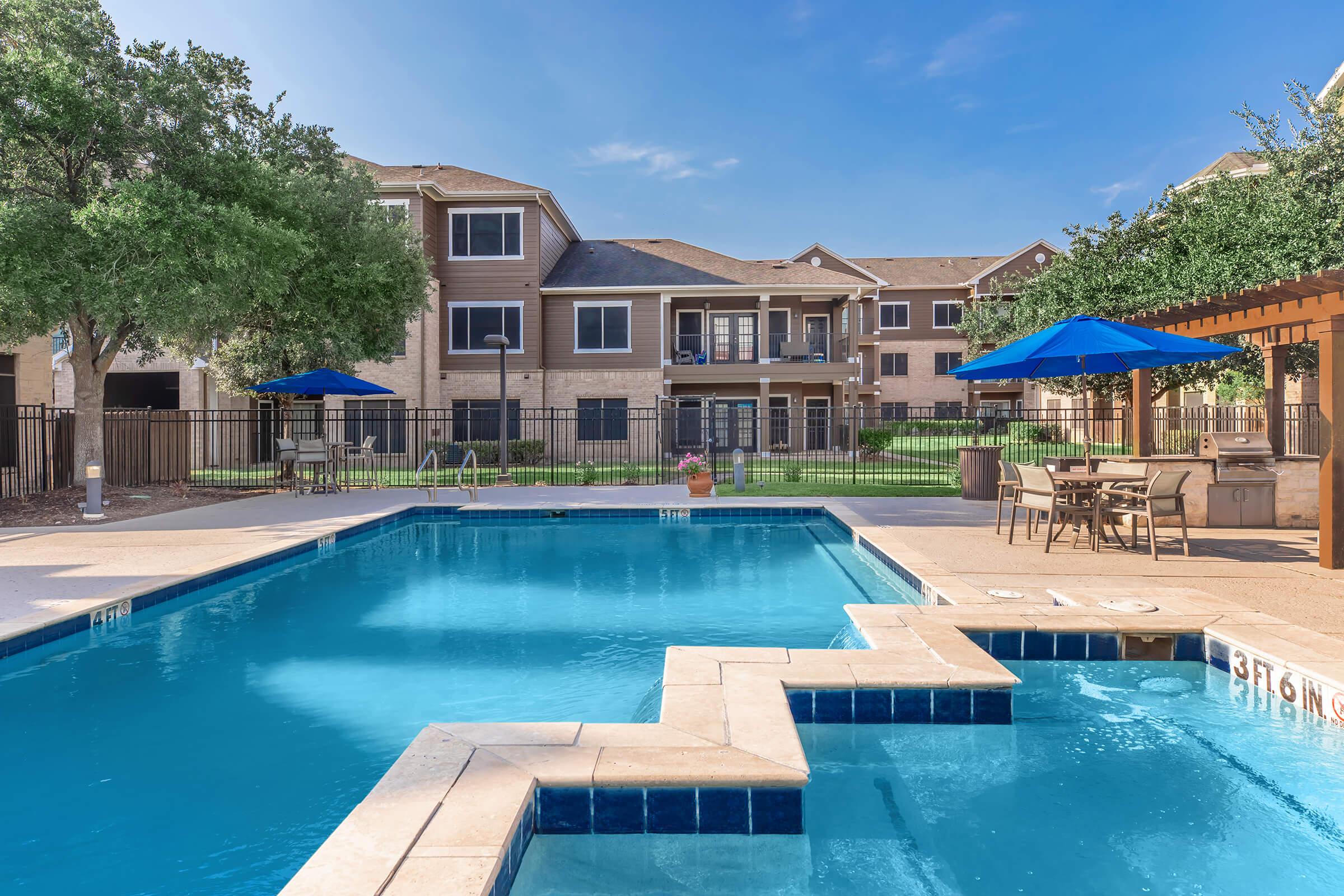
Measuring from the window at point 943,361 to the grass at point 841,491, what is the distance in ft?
75.3

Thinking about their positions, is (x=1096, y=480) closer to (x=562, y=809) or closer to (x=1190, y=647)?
(x=1190, y=647)

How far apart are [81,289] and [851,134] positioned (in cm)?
2231

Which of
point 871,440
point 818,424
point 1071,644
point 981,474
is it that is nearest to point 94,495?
point 1071,644

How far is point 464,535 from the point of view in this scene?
10914 mm

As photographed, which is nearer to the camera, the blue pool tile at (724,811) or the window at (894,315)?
the blue pool tile at (724,811)

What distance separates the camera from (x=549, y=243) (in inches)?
958

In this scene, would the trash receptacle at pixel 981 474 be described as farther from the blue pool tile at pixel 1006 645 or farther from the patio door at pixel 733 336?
the patio door at pixel 733 336

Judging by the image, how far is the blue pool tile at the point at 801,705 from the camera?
12.5ft

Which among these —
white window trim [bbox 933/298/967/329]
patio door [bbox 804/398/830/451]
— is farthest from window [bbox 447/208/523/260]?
white window trim [bbox 933/298/967/329]

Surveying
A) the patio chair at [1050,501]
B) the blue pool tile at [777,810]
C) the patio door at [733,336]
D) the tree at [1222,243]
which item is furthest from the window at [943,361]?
the blue pool tile at [777,810]

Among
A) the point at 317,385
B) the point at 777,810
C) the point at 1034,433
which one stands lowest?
the point at 777,810

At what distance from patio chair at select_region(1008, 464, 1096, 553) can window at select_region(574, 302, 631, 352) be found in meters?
16.1

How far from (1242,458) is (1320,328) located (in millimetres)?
3103

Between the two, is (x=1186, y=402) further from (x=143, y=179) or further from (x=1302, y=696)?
(x=143, y=179)
